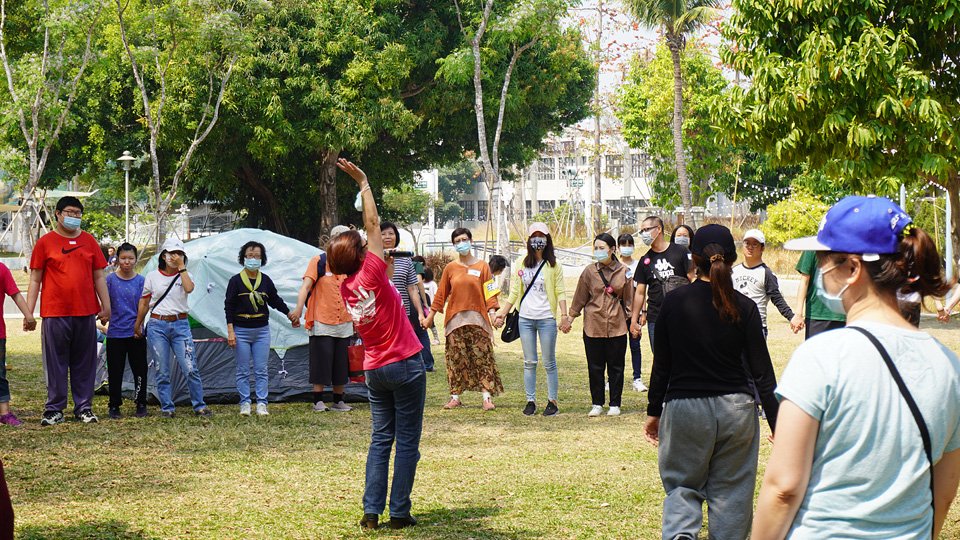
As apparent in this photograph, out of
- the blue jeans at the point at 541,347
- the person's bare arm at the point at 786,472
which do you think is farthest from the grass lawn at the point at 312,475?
the person's bare arm at the point at 786,472

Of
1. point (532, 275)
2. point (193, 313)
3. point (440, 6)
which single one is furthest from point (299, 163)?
point (532, 275)

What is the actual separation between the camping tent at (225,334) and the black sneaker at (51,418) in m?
1.44

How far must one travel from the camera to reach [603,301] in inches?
342

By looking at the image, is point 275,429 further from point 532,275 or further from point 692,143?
point 692,143

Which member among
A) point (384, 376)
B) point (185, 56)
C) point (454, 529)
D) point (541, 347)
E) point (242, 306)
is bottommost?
point (454, 529)

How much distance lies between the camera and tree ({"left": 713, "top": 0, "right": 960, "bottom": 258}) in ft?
32.6

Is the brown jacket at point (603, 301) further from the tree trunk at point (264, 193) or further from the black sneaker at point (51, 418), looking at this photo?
the tree trunk at point (264, 193)

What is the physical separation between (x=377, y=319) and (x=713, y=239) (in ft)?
6.43

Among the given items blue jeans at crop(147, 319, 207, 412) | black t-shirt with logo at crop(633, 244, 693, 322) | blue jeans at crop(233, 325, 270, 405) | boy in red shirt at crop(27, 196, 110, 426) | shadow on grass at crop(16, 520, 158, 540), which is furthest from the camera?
black t-shirt with logo at crop(633, 244, 693, 322)

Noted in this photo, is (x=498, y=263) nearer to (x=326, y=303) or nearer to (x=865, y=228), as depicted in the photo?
(x=326, y=303)

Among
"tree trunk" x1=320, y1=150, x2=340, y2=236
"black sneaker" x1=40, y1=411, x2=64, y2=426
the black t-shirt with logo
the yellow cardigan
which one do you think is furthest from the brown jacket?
"tree trunk" x1=320, y1=150, x2=340, y2=236

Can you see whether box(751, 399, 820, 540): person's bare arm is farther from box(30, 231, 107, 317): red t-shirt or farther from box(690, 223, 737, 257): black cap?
box(30, 231, 107, 317): red t-shirt

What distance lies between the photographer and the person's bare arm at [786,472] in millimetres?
2121

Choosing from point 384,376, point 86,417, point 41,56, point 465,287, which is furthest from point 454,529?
point 41,56
